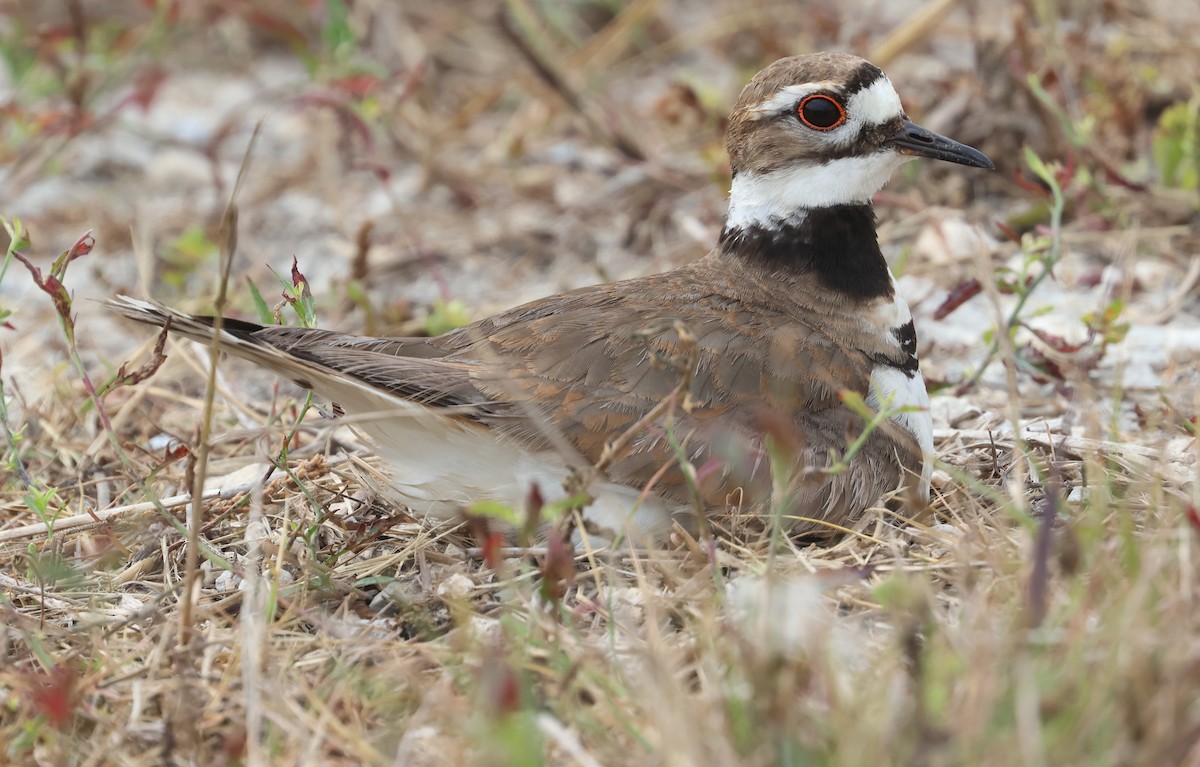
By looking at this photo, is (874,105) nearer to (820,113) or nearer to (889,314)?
(820,113)

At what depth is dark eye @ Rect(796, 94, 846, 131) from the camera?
3113 millimetres

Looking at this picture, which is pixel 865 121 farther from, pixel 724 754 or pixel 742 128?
pixel 724 754

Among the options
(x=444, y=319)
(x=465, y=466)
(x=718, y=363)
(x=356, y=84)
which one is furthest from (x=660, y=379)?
(x=356, y=84)

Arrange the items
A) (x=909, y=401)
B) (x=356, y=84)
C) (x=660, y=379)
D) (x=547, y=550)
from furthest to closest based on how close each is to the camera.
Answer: (x=356, y=84)
(x=909, y=401)
(x=660, y=379)
(x=547, y=550)

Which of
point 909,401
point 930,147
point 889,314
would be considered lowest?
point 909,401

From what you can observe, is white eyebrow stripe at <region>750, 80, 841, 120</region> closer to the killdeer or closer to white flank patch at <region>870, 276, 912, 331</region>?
the killdeer

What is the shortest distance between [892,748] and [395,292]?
362cm

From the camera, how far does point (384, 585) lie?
271cm

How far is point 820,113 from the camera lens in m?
3.12

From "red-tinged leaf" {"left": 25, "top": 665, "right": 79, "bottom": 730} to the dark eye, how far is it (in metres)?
2.03

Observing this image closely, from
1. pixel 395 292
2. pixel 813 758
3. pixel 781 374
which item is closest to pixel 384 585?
pixel 781 374

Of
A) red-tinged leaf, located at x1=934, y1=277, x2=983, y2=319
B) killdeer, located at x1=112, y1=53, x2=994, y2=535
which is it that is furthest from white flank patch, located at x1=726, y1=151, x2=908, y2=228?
red-tinged leaf, located at x1=934, y1=277, x2=983, y2=319

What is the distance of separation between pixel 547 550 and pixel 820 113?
Answer: 135 centimetres

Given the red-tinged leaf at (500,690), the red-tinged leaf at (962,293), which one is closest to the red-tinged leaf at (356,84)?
the red-tinged leaf at (962,293)
